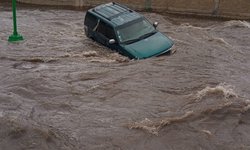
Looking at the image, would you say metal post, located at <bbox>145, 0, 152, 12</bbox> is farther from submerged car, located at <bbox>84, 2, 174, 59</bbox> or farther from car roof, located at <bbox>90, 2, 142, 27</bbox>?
submerged car, located at <bbox>84, 2, 174, 59</bbox>

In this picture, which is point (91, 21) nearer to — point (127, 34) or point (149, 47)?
point (127, 34)

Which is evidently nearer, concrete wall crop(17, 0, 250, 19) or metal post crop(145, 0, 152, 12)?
concrete wall crop(17, 0, 250, 19)

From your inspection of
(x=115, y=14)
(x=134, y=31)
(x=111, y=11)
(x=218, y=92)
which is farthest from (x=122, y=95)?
(x=111, y=11)

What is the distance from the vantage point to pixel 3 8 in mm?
19641

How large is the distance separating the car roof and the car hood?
0.78 metres

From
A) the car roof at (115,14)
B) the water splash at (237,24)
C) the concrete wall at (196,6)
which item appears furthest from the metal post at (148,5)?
the car roof at (115,14)

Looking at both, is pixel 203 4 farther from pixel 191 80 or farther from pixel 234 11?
pixel 191 80

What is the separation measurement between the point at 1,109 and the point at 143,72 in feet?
11.6

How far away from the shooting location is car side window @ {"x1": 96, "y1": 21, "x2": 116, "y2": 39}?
12.4 m

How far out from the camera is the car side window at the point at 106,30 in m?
12.4

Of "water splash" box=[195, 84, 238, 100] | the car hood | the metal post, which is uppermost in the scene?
the car hood

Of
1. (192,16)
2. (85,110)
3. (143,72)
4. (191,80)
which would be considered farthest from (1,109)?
(192,16)

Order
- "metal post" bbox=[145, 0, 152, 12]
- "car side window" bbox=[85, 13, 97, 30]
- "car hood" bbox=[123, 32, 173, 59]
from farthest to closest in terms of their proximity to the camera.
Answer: "metal post" bbox=[145, 0, 152, 12] → "car side window" bbox=[85, 13, 97, 30] → "car hood" bbox=[123, 32, 173, 59]

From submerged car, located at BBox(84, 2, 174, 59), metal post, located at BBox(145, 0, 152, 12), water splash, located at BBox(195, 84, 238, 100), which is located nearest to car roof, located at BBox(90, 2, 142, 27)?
submerged car, located at BBox(84, 2, 174, 59)
